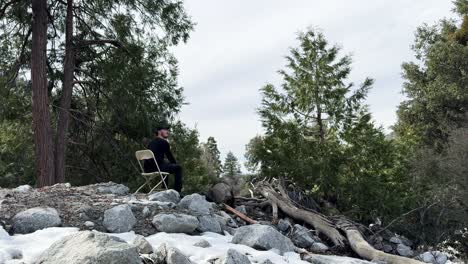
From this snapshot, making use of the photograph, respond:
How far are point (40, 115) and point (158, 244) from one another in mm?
7287

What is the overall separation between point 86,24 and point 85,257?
35.5 ft

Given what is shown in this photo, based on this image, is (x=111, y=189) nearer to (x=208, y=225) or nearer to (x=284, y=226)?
(x=208, y=225)

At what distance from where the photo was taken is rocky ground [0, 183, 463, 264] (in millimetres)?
4781

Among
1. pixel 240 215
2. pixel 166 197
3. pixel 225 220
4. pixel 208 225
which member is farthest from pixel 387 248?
pixel 166 197

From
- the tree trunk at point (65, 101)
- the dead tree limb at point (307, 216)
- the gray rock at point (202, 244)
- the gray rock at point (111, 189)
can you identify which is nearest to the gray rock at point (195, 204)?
the gray rock at point (202, 244)

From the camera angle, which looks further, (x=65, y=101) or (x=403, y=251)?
(x=65, y=101)

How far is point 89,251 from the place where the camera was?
4.48 metres

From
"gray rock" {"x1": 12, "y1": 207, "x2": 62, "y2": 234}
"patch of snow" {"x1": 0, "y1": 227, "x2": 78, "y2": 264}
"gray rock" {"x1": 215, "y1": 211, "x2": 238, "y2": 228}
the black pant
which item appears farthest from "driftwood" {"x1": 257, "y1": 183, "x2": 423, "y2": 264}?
"gray rock" {"x1": 12, "y1": 207, "x2": 62, "y2": 234}

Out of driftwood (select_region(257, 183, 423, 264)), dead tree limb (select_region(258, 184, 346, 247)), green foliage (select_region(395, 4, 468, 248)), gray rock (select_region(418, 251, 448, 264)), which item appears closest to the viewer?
driftwood (select_region(257, 183, 423, 264))

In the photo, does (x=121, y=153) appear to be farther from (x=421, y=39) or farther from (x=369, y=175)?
(x=421, y=39)

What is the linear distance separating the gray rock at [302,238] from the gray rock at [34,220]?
352cm

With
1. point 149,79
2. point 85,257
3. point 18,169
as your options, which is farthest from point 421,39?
point 85,257

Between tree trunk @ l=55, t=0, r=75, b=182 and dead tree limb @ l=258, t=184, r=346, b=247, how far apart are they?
17.9ft

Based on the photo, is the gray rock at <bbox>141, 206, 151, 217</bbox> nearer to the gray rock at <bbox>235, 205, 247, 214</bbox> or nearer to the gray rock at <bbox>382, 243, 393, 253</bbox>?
the gray rock at <bbox>235, 205, 247, 214</bbox>
